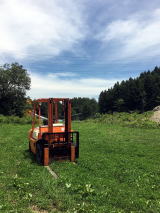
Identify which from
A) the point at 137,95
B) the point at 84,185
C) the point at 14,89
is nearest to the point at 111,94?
the point at 137,95

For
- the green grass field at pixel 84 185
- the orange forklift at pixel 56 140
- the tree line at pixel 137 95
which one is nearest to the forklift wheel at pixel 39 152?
the orange forklift at pixel 56 140

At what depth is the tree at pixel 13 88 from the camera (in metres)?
41.9

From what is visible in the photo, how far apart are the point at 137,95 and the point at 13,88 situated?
175 ft

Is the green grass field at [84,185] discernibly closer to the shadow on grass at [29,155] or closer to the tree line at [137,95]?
the shadow on grass at [29,155]

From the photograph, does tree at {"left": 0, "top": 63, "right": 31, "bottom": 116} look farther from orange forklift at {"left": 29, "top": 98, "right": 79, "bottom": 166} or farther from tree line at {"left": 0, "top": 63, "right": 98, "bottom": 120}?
orange forklift at {"left": 29, "top": 98, "right": 79, "bottom": 166}

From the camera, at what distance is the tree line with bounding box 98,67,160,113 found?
84312 millimetres

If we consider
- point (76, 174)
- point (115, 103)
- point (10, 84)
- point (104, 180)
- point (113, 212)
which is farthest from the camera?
point (115, 103)

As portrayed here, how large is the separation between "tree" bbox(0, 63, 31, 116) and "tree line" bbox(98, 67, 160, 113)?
49.5m

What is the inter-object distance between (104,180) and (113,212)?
215 cm

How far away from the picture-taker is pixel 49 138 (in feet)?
32.2

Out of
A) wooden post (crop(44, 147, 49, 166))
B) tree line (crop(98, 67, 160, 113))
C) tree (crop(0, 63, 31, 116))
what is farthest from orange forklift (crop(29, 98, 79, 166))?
tree line (crop(98, 67, 160, 113))

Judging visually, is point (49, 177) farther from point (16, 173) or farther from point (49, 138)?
point (49, 138)

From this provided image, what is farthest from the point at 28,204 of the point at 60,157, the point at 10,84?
the point at 10,84

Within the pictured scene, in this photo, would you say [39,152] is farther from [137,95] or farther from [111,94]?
[111,94]
